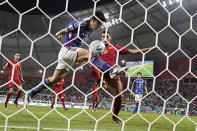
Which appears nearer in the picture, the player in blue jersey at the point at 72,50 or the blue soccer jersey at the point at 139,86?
the player in blue jersey at the point at 72,50

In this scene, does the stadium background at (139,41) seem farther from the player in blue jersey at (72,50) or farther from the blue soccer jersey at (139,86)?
the player in blue jersey at (72,50)

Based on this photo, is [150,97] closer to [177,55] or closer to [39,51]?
[177,55]

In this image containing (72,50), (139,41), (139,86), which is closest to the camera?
(72,50)

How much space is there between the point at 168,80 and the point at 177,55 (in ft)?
7.52

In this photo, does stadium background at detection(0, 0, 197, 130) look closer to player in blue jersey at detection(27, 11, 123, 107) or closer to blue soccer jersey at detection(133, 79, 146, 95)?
blue soccer jersey at detection(133, 79, 146, 95)

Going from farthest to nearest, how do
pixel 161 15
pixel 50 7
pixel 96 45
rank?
pixel 50 7, pixel 161 15, pixel 96 45

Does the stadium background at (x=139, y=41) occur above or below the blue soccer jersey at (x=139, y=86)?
above

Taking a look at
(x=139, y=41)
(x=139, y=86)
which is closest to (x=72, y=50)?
(x=139, y=86)

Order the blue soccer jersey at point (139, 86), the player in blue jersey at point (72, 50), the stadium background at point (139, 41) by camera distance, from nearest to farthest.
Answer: the player in blue jersey at point (72, 50) → the blue soccer jersey at point (139, 86) → the stadium background at point (139, 41)

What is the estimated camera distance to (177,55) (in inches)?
755

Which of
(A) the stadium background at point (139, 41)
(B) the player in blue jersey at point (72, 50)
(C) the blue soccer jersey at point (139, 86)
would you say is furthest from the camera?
(A) the stadium background at point (139, 41)

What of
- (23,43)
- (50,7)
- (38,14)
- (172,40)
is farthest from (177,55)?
(23,43)

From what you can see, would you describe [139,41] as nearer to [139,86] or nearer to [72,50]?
[139,86]

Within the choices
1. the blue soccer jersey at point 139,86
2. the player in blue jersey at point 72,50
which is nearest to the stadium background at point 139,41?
the blue soccer jersey at point 139,86
